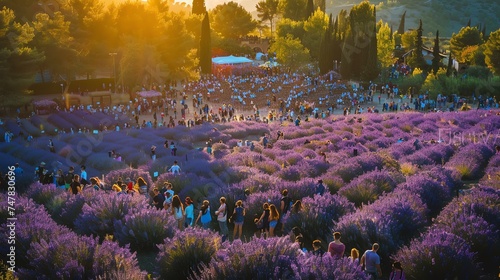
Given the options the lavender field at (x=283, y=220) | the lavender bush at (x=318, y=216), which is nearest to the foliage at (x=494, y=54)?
the lavender field at (x=283, y=220)

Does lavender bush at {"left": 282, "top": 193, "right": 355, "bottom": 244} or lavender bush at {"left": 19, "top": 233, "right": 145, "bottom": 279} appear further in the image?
lavender bush at {"left": 282, "top": 193, "right": 355, "bottom": 244}

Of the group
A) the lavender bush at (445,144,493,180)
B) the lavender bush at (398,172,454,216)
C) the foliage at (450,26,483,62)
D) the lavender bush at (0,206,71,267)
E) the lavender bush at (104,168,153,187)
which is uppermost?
the foliage at (450,26,483,62)

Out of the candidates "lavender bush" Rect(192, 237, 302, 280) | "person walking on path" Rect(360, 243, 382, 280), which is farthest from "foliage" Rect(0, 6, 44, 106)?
"person walking on path" Rect(360, 243, 382, 280)

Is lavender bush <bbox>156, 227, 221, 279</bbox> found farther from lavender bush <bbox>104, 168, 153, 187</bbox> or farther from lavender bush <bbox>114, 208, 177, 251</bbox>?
lavender bush <bbox>104, 168, 153, 187</bbox>

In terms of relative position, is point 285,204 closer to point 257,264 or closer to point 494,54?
point 257,264

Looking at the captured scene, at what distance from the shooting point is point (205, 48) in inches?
2443

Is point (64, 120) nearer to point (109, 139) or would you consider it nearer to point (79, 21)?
point (109, 139)

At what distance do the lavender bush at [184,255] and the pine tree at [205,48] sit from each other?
5614 centimetres

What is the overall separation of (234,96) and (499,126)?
28243 mm

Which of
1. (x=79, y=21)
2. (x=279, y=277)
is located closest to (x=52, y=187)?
(x=279, y=277)

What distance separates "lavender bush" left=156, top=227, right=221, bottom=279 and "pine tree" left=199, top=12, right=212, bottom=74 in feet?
184

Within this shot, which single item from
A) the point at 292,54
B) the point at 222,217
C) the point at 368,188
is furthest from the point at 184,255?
the point at 292,54

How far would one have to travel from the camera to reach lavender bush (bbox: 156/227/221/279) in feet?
24.4

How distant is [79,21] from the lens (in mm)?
49938
